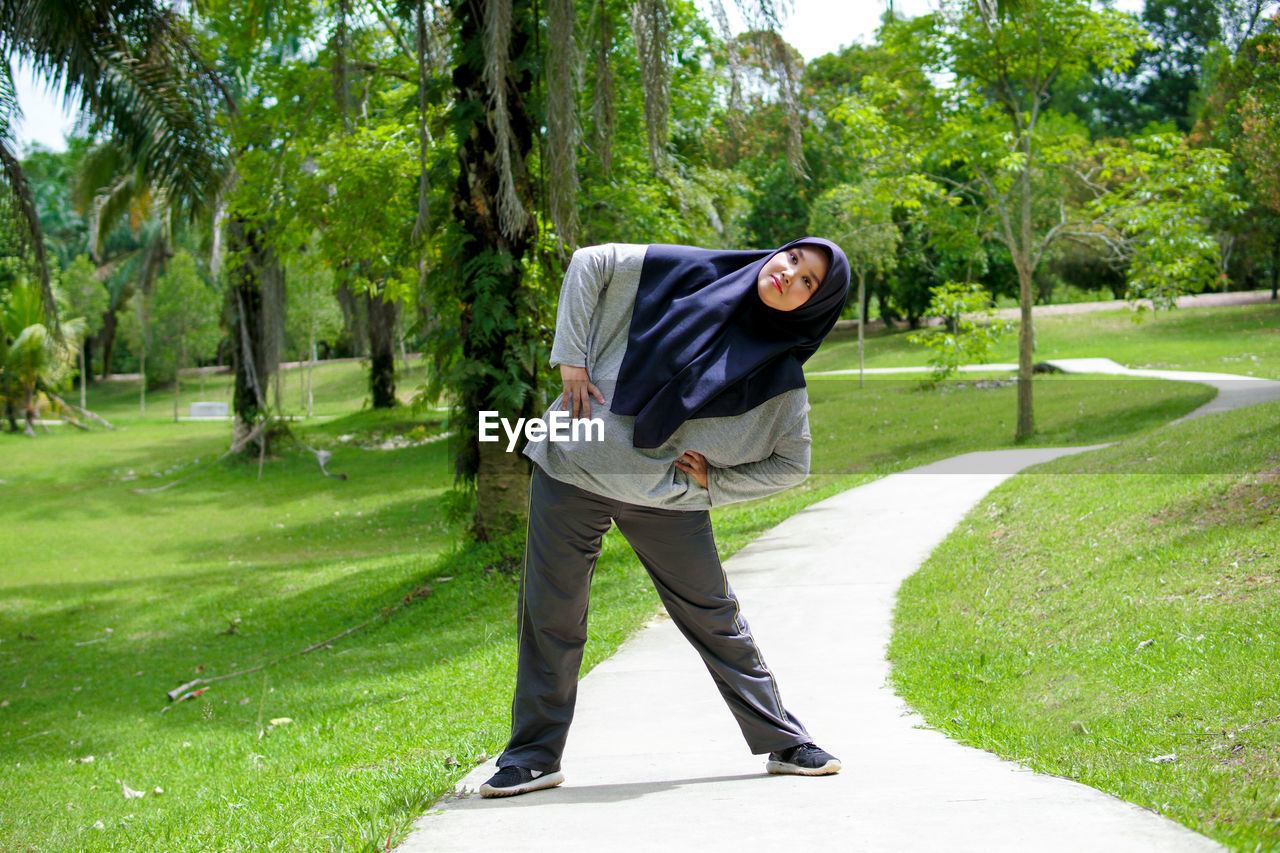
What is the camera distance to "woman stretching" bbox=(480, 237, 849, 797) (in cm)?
349

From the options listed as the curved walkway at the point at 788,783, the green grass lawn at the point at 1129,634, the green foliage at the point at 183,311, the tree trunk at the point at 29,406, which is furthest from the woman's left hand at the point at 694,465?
the green foliage at the point at 183,311

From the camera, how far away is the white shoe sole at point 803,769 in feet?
12.3

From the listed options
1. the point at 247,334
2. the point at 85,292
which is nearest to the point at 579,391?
the point at 247,334

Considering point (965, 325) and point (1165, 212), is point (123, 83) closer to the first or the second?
point (965, 325)

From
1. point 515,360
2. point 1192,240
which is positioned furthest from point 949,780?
point 1192,240

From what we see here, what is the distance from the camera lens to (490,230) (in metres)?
10.4

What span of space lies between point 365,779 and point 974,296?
15.5 m

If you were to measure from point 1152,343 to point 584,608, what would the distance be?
108 feet

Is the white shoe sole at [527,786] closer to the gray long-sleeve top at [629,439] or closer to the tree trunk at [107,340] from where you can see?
the gray long-sleeve top at [629,439]

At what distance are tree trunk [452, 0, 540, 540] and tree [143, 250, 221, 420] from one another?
32318 millimetres

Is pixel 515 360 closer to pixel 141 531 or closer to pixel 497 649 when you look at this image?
pixel 497 649

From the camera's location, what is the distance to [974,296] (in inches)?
712

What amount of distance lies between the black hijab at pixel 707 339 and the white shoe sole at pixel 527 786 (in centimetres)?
119

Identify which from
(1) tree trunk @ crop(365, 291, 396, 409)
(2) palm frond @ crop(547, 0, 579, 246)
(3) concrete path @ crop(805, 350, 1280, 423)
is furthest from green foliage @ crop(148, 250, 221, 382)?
(2) palm frond @ crop(547, 0, 579, 246)
